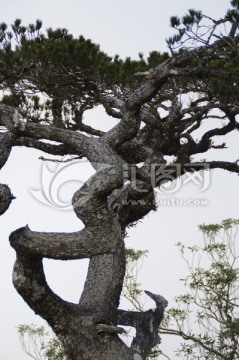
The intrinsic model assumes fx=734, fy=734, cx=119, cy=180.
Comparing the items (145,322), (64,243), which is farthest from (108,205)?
(145,322)

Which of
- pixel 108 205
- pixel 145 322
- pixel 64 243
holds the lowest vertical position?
pixel 145 322

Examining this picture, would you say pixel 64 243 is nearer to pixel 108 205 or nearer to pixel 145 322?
pixel 108 205

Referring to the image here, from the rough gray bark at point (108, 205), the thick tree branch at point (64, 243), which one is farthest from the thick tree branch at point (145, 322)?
the thick tree branch at point (64, 243)

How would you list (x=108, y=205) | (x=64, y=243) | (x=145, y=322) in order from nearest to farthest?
(x=64, y=243)
(x=108, y=205)
(x=145, y=322)

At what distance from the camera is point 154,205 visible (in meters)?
8.52

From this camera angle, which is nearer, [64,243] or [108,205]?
[64,243]

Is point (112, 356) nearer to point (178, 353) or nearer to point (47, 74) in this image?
A: point (47, 74)

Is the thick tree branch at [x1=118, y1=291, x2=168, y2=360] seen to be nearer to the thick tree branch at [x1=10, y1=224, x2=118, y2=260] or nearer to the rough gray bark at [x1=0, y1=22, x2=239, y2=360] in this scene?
the rough gray bark at [x1=0, y1=22, x2=239, y2=360]

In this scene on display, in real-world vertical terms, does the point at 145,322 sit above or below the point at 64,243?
below

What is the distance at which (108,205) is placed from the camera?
669cm

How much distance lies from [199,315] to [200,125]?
3070 millimetres

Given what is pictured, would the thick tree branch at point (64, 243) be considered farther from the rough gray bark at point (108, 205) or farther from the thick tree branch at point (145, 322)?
the thick tree branch at point (145, 322)

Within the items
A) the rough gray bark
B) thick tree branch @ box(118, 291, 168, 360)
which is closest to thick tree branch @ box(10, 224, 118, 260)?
the rough gray bark

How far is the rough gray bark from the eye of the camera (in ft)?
20.5
